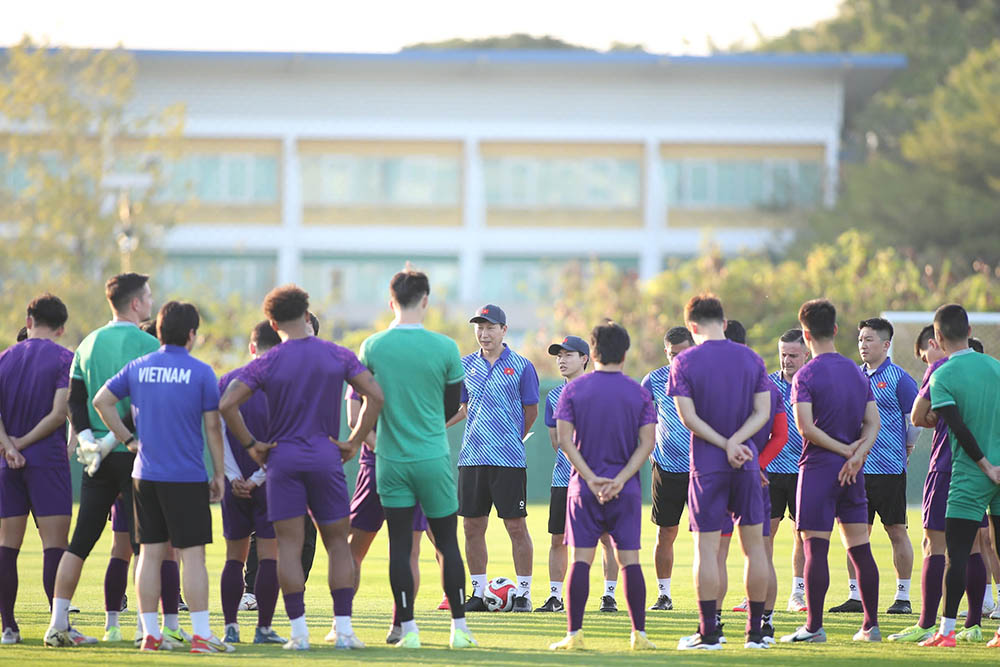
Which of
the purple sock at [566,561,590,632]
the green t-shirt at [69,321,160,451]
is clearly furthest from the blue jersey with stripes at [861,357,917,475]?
the green t-shirt at [69,321,160,451]

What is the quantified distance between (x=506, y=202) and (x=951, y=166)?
15743 mm

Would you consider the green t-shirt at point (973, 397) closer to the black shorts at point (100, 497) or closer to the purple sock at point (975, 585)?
the purple sock at point (975, 585)

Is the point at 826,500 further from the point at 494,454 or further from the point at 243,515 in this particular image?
the point at 243,515

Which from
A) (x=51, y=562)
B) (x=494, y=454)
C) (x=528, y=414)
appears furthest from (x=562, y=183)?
(x=51, y=562)

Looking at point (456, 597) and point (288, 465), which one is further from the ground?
point (288, 465)

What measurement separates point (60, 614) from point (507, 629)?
300cm

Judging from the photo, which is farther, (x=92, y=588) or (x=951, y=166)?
(x=951, y=166)

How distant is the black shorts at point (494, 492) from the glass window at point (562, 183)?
1474 inches

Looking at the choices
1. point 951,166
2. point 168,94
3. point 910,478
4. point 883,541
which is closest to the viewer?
point 883,541

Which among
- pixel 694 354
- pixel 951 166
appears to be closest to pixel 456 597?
pixel 694 354

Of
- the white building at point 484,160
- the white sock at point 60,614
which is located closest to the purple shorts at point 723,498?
the white sock at point 60,614

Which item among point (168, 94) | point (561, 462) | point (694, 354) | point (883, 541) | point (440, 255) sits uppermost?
point (168, 94)

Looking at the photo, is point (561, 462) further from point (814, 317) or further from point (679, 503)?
point (814, 317)

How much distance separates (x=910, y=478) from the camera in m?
20.7
